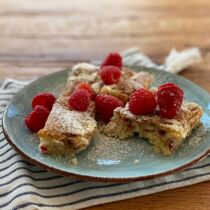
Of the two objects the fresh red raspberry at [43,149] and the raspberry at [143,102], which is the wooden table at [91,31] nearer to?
the raspberry at [143,102]

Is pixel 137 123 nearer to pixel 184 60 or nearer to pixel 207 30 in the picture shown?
pixel 184 60

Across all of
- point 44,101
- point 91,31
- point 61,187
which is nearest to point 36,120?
point 44,101

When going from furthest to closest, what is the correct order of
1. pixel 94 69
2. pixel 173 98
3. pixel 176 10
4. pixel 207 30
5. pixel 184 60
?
pixel 176 10 → pixel 207 30 → pixel 184 60 → pixel 94 69 → pixel 173 98

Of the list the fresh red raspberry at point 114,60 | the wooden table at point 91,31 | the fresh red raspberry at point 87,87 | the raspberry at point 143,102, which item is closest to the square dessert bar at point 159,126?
the raspberry at point 143,102

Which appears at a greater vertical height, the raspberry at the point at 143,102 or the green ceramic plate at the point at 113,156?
the raspberry at the point at 143,102

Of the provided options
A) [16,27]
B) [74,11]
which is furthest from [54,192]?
[74,11]

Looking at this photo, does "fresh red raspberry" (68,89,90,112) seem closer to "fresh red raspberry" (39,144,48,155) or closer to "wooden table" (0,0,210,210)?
"fresh red raspberry" (39,144,48,155)

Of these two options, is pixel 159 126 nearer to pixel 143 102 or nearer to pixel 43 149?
pixel 143 102
